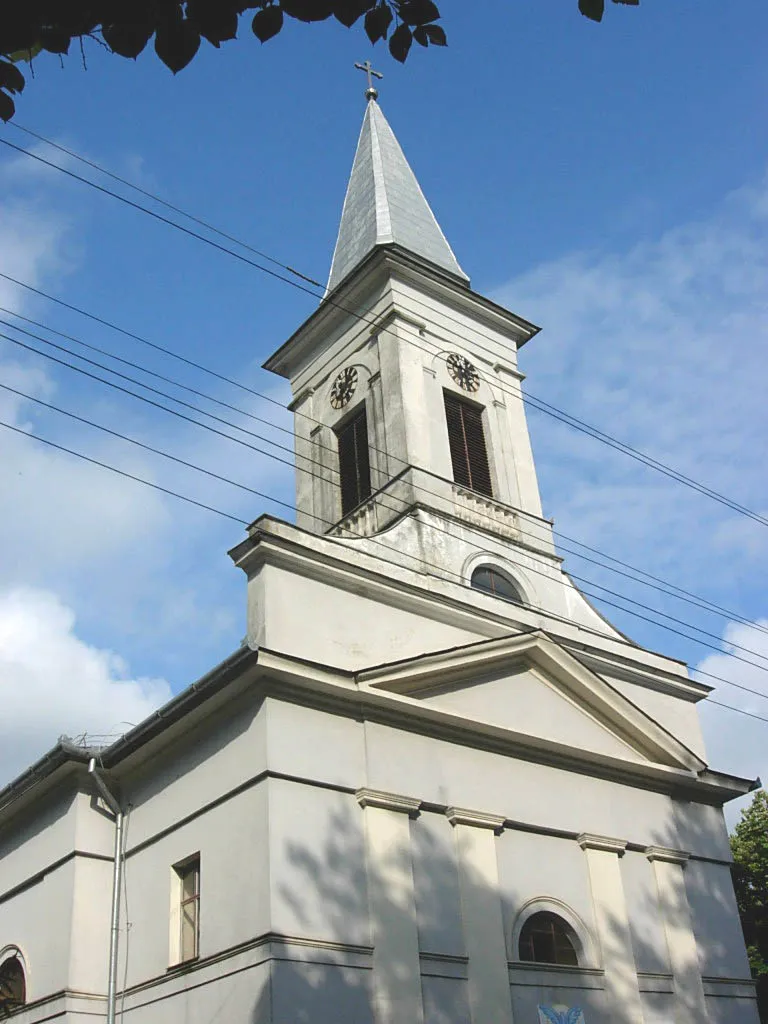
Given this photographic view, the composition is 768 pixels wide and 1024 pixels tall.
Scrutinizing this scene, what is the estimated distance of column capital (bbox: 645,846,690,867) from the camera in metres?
18.7

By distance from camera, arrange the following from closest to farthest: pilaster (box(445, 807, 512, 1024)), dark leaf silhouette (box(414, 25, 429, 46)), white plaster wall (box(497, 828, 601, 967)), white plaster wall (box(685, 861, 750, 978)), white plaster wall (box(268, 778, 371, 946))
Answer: dark leaf silhouette (box(414, 25, 429, 46)), white plaster wall (box(268, 778, 371, 946)), pilaster (box(445, 807, 512, 1024)), white plaster wall (box(497, 828, 601, 967)), white plaster wall (box(685, 861, 750, 978))

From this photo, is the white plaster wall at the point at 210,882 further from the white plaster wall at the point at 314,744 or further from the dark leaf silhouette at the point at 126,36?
the dark leaf silhouette at the point at 126,36

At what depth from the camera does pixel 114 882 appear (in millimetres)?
17219

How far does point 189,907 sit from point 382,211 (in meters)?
16.9

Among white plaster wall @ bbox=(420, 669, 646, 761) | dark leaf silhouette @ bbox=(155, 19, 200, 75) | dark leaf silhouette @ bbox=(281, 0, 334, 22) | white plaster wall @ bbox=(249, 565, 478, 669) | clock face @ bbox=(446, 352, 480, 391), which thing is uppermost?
clock face @ bbox=(446, 352, 480, 391)

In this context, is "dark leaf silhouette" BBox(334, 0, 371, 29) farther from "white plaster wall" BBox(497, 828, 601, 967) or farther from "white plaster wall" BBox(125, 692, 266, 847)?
"white plaster wall" BBox(497, 828, 601, 967)

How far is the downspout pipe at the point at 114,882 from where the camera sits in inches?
640

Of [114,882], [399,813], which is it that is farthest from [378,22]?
[114,882]

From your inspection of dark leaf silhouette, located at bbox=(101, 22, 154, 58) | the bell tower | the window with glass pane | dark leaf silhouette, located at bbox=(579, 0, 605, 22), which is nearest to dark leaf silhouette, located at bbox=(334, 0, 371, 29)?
dark leaf silhouette, located at bbox=(101, 22, 154, 58)

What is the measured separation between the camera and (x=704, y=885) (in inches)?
759

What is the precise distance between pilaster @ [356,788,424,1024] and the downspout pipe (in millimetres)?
4247

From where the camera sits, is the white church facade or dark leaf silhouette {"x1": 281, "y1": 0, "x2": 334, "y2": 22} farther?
the white church facade

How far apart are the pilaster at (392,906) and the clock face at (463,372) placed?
Answer: 10.5 meters

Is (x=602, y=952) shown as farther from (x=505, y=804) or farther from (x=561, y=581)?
(x=561, y=581)
